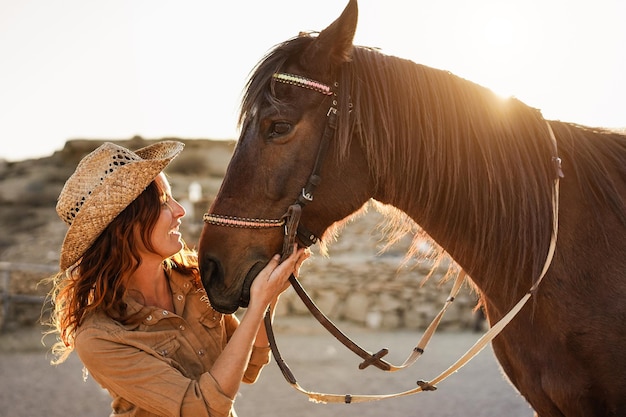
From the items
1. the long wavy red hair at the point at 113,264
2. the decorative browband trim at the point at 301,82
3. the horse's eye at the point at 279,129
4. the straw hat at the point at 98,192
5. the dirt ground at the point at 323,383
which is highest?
the decorative browband trim at the point at 301,82

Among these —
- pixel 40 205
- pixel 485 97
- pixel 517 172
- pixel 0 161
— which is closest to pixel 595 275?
pixel 517 172

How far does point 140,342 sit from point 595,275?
1.62m

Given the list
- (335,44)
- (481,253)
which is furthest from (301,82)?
(481,253)

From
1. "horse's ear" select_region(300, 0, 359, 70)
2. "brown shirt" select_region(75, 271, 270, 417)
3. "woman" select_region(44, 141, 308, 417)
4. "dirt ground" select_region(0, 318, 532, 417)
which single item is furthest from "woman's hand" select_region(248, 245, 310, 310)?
"dirt ground" select_region(0, 318, 532, 417)

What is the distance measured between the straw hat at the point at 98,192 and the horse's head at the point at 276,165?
13.2 inches

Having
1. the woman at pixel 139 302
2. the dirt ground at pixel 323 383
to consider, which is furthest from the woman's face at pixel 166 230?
the dirt ground at pixel 323 383

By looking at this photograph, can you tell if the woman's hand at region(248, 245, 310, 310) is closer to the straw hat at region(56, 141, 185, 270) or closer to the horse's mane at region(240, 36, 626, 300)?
the horse's mane at region(240, 36, 626, 300)

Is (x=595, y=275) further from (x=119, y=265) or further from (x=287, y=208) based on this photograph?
(x=119, y=265)

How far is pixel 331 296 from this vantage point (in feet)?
38.5

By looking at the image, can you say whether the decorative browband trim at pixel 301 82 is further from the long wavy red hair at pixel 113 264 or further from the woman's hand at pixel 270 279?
the long wavy red hair at pixel 113 264

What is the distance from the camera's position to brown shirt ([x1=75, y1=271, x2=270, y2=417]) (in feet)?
6.82

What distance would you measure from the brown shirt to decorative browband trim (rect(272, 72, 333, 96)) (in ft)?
3.18

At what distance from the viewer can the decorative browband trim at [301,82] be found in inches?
84.1

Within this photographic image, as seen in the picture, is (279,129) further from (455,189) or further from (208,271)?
(455,189)
